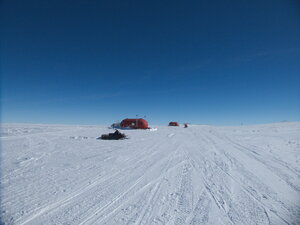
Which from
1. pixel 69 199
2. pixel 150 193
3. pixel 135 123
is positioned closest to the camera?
pixel 69 199

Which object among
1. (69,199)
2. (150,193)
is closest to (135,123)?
(150,193)

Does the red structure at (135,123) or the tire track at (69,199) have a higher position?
the red structure at (135,123)

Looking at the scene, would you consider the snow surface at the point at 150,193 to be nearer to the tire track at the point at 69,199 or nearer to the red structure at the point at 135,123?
the tire track at the point at 69,199

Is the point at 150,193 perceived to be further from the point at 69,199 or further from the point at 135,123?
the point at 135,123

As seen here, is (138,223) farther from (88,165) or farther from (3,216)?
(88,165)

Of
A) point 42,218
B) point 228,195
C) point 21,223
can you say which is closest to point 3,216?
point 21,223

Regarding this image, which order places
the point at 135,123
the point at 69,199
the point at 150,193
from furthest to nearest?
1. the point at 135,123
2. the point at 150,193
3. the point at 69,199

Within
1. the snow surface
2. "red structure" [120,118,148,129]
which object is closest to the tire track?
the snow surface

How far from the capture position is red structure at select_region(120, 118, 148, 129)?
29084 millimetres

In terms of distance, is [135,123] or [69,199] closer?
[69,199]

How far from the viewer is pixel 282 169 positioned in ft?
16.6

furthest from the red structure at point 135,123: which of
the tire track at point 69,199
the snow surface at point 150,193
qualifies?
the tire track at point 69,199

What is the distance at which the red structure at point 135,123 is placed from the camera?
29084 mm

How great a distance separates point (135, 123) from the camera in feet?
97.1
